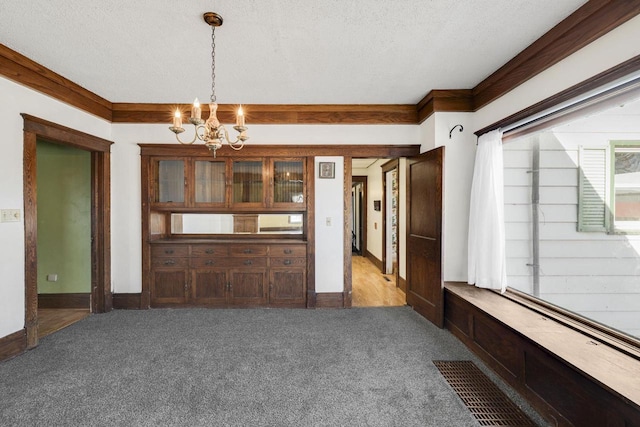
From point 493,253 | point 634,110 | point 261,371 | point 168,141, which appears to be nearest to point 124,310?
point 168,141

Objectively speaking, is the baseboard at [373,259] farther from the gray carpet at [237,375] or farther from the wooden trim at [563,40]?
the wooden trim at [563,40]

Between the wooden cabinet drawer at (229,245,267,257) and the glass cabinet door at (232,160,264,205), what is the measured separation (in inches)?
24.8

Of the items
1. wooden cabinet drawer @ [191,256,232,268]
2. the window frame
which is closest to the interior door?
the window frame

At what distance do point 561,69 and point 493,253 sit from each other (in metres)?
1.69

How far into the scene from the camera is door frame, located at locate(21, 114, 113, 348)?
112 inches

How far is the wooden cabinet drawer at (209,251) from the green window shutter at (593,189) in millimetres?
3977

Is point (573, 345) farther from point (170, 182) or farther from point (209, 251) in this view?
point (170, 182)

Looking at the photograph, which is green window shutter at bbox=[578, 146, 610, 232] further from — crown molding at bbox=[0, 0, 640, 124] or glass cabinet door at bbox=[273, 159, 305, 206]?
glass cabinet door at bbox=[273, 159, 305, 206]

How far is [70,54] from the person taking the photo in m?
2.69

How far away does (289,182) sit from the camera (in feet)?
13.6

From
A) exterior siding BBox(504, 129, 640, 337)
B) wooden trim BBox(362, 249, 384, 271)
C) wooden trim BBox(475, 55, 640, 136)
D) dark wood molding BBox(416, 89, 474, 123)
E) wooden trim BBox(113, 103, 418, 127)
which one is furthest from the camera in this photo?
wooden trim BBox(362, 249, 384, 271)

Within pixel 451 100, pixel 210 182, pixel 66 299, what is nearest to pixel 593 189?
pixel 451 100

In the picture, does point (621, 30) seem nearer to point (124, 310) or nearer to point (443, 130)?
point (443, 130)

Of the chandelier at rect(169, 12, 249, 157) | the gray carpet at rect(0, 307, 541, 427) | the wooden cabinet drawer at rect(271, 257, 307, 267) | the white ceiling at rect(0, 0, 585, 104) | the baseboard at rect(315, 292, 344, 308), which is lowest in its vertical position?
the gray carpet at rect(0, 307, 541, 427)
